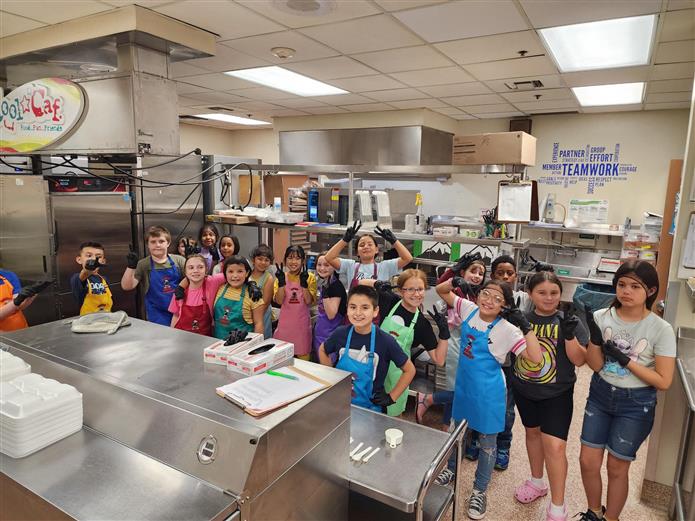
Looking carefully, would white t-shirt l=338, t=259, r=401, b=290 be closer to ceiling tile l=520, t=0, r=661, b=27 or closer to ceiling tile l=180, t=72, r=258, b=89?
ceiling tile l=520, t=0, r=661, b=27

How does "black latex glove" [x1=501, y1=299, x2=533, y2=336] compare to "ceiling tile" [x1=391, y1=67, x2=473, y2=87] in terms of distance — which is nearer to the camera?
"black latex glove" [x1=501, y1=299, x2=533, y2=336]

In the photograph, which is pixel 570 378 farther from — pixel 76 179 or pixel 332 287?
pixel 76 179

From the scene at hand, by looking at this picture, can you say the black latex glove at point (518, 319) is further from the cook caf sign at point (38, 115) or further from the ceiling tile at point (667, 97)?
the ceiling tile at point (667, 97)

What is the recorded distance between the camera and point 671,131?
571 centimetres

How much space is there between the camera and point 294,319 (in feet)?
10.4

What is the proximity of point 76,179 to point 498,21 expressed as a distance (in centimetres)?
349

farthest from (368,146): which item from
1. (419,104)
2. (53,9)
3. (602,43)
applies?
(53,9)

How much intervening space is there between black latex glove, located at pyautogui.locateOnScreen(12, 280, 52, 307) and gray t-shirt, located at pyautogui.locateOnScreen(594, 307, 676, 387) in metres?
2.93

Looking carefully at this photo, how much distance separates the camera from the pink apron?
10.4 ft

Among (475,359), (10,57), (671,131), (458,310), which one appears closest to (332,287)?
(458,310)

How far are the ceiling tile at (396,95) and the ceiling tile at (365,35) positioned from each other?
1.53 metres

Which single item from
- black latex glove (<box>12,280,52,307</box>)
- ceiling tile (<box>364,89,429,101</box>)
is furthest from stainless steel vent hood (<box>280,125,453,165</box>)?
black latex glove (<box>12,280,52,307</box>)

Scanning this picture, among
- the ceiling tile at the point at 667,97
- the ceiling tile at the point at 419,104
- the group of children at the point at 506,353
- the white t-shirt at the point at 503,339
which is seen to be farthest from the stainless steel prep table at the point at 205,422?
the ceiling tile at the point at 667,97

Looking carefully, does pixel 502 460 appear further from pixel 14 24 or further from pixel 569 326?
pixel 14 24
